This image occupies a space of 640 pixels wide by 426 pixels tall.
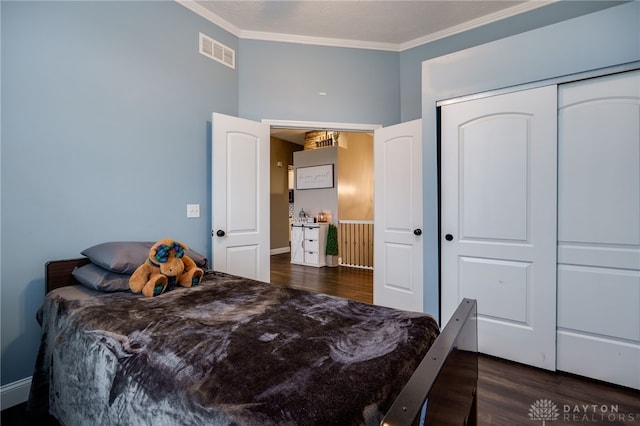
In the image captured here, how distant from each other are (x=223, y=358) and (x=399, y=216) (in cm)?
251

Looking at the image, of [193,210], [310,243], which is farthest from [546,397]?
[310,243]

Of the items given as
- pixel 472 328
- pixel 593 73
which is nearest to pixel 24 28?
pixel 472 328

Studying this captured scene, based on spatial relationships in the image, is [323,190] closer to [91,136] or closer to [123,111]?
[123,111]

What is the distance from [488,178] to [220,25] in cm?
294

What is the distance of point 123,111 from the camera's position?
88.2 inches

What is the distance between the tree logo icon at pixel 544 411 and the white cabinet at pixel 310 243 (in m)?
4.43

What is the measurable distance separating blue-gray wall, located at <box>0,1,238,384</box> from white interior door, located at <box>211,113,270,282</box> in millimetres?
206

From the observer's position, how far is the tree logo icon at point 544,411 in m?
1.68

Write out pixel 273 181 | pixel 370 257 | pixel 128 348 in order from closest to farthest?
pixel 128 348 < pixel 370 257 < pixel 273 181

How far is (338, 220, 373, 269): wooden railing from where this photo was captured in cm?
599

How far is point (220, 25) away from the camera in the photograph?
2.98 meters

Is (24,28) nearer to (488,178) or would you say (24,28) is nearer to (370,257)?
(488,178)

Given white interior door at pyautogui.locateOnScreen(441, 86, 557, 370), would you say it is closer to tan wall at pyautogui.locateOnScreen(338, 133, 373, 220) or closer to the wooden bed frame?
the wooden bed frame

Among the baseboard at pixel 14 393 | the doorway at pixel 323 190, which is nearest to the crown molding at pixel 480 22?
the doorway at pixel 323 190
